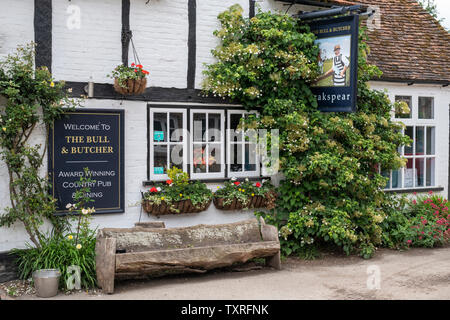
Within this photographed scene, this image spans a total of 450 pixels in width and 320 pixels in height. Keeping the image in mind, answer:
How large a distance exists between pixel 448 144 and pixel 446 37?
8.57 feet

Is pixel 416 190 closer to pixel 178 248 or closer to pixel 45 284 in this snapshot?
pixel 178 248

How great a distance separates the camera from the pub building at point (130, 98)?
7.31 metres

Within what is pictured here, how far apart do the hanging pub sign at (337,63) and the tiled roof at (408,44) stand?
2.20 m

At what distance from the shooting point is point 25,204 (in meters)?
6.97

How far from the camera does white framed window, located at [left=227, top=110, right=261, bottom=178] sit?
876 cm

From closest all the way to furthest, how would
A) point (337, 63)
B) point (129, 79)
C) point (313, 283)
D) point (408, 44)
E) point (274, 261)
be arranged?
point (313, 283) < point (129, 79) < point (274, 261) < point (337, 63) < point (408, 44)

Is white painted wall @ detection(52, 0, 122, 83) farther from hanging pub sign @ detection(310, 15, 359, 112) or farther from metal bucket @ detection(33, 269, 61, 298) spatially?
hanging pub sign @ detection(310, 15, 359, 112)

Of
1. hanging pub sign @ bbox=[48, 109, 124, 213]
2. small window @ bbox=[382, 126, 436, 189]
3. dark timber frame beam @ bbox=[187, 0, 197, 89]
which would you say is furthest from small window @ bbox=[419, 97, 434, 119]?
hanging pub sign @ bbox=[48, 109, 124, 213]

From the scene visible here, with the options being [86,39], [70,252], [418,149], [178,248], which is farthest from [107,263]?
[418,149]

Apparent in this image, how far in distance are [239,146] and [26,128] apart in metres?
3.37

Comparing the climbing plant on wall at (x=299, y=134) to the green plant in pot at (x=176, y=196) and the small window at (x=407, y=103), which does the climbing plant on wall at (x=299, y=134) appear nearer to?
the green plant in pot at (x=176, y=196)

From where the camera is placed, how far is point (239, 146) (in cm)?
884

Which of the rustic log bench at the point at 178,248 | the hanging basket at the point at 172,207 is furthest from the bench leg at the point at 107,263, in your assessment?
the hanging basket at the point at 172,207

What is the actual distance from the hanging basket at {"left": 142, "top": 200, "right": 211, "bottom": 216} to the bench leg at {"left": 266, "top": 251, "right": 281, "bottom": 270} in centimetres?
125
